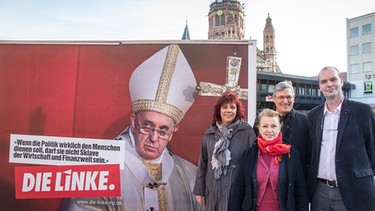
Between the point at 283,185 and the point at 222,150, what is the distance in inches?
24.9

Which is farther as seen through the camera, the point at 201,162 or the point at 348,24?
the point at 348,24

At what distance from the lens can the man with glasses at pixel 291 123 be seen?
2629 mm

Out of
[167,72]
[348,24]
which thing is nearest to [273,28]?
[348,24]

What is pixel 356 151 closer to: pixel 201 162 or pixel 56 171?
pixel 201 162

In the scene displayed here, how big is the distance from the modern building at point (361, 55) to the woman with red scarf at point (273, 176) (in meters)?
39.7

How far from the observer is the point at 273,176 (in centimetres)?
Answer: 229

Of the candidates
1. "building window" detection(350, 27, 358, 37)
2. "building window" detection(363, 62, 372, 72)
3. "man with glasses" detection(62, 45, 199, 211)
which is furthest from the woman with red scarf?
"building window" detection(350, 27, 358, 37)

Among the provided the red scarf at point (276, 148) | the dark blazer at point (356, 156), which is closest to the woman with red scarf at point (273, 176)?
the red scarf at point (276, 148)

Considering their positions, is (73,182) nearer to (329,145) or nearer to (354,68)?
(329,145)

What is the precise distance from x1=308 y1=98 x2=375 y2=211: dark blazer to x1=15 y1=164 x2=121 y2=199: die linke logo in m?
2.48

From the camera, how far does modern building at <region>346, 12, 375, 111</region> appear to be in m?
36.9

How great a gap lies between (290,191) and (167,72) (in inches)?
77.4

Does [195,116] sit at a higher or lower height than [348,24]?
lower

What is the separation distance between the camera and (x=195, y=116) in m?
3.50
